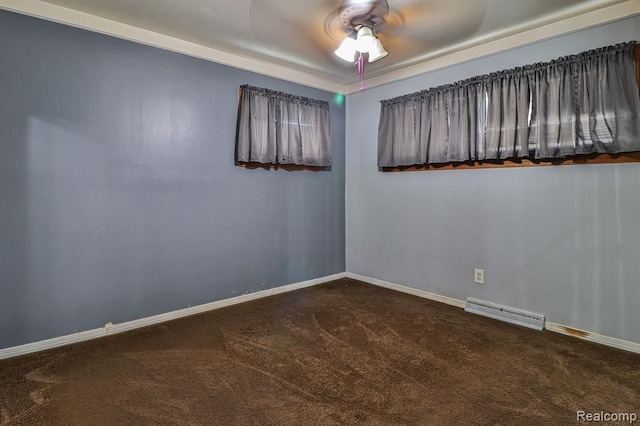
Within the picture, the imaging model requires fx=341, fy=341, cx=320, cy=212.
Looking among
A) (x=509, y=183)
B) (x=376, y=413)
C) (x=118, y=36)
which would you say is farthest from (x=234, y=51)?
(x=376, y=413)

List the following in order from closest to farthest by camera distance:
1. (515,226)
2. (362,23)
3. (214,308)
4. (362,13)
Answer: (362,13)
(362,23)
(515,226)
(214,308)

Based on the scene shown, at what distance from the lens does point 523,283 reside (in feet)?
9.59

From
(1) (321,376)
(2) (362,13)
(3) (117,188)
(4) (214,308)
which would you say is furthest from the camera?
(4) (214,308)

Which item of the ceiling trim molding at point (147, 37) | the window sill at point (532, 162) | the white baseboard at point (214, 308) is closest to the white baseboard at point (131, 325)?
the white baseboard at point (214, 308)

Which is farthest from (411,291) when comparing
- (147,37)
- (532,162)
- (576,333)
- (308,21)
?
(147,37)

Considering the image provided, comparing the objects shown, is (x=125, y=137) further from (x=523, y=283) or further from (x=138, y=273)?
(x=523, y=283)

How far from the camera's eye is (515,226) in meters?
2.95

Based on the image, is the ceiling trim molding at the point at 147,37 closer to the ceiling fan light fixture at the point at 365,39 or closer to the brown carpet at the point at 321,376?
the ceiling fan light fixture at the point at 365,39

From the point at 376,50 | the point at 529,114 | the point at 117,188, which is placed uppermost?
the point at 376,50

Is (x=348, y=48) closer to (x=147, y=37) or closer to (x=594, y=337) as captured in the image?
(x=147, y=37)

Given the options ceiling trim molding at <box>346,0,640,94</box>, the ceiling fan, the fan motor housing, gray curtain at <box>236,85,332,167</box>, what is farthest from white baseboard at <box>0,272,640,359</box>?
the fan motor housing

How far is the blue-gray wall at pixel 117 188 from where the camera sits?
236 centimetres

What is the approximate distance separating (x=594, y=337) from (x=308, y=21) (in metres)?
3.24

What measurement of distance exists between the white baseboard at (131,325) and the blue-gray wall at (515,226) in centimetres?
127
